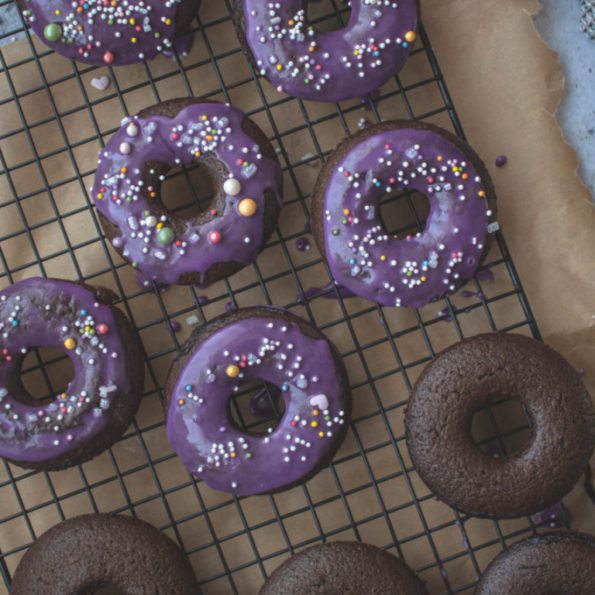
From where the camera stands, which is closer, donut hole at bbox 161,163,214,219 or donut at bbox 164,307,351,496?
donut at bbox 164,307,351,496

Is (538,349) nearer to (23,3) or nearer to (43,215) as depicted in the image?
(43,215)

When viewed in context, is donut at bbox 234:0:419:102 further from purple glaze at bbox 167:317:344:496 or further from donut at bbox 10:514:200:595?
donut at bbox 10:514:200:595

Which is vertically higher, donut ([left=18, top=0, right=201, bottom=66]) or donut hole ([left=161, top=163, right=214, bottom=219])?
donut ([left=18, top=0, right=201, bottom=66])

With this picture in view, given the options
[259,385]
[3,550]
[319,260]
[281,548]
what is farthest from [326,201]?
[3,550]

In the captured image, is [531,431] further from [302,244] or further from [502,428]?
[302,244]

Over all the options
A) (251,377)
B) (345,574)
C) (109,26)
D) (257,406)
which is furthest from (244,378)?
(109,26)

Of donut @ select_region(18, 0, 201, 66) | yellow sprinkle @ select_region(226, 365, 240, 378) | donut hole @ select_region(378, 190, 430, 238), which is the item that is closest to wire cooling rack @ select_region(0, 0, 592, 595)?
donut hole @ select_region(378, 190, 430, 238)
